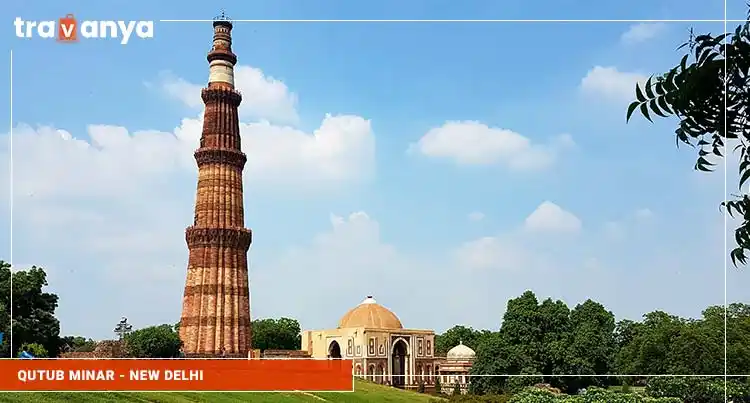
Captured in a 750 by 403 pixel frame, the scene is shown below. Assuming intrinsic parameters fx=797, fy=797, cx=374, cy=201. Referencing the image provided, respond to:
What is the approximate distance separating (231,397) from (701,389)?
17.3 meters

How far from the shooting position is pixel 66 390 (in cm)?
1941

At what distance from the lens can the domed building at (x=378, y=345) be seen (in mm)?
46500

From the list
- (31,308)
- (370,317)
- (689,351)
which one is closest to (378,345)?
(370,317)

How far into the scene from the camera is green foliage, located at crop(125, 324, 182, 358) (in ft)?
128

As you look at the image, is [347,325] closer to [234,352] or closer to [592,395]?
[234,352]

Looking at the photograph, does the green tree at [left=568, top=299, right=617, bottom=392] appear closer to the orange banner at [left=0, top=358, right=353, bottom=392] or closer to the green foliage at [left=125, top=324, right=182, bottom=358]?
the orange banner at [left=0, top=358, right=353, bottom=392]

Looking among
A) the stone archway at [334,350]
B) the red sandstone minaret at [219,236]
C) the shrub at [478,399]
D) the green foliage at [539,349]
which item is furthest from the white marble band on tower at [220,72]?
the shrub at [478,399]

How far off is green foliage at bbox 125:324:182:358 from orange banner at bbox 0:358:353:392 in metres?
6.96

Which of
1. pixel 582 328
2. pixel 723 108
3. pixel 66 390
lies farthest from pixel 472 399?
pixel 723 108

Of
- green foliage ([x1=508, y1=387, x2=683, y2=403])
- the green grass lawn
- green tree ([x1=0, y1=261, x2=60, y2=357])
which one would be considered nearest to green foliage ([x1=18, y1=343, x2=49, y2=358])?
green tree ([x1=0, y1=261, x2=60, y2=357])

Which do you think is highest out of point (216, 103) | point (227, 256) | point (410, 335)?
point (216, 103)

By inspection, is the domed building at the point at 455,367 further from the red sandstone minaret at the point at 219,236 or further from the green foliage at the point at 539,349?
the red sandstone minaret at the point at 219,236

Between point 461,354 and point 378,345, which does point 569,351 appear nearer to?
point 461,354

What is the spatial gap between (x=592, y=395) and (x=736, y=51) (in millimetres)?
24998
